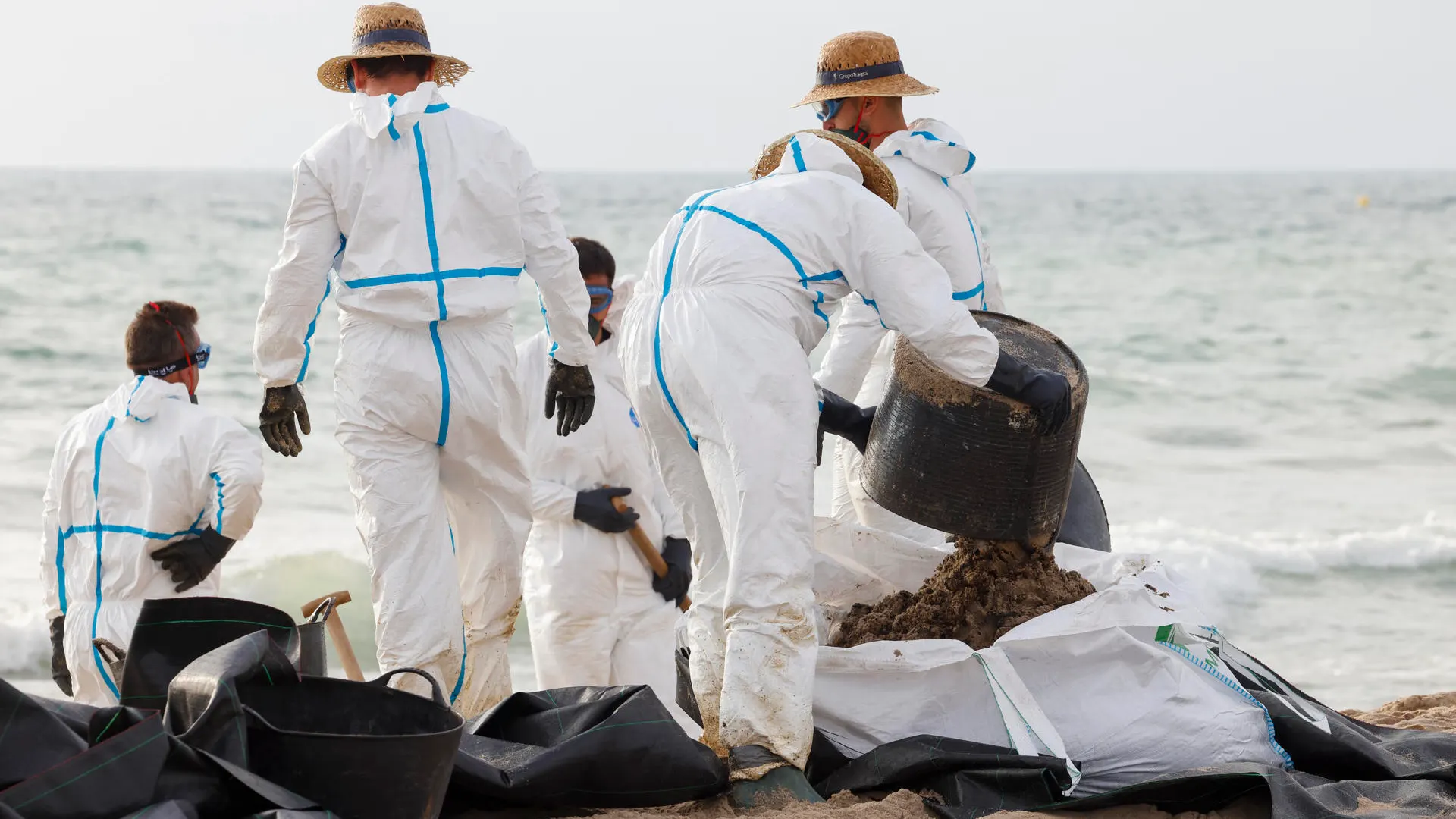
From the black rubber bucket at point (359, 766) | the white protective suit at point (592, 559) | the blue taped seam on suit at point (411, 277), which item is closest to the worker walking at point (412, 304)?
the blue taped seam on suit at point (411, 277)

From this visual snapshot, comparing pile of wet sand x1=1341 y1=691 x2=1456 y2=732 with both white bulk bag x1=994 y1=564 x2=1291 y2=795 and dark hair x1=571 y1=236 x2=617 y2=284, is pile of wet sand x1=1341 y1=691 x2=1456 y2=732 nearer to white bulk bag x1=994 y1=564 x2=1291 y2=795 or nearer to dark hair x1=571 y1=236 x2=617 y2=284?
white bulk bag x1=994 y1=564 x2=1291 y2=795

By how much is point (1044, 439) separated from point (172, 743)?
7.34 ft

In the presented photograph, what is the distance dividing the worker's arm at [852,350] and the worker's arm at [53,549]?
101 inches

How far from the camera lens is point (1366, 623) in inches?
319

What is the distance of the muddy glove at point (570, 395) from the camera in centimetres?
455

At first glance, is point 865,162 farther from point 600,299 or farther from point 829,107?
point 600,299

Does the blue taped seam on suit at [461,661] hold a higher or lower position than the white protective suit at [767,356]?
lower

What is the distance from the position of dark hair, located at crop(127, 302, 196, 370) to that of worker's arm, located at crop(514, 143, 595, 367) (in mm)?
1150

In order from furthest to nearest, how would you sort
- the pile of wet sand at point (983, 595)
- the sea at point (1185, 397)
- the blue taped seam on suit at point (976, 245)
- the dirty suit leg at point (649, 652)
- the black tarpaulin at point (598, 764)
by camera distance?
the sea at point (1185, 397), the dirty suit leg at point (649, 652), the blue taped seam on suit at point (976, 245), the pile of wet sand at point (983, 595), the black tarpaulin at point (598, 764)

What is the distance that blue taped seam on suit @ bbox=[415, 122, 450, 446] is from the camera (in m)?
4.10

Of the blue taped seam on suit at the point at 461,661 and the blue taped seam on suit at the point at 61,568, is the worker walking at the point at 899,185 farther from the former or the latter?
the blue taped seam on suit at the point at 61,568

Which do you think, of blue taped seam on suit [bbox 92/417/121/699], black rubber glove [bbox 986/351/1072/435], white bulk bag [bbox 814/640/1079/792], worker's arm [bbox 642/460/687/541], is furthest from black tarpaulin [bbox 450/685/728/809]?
worker's arm [bbox 642/460/687/541]

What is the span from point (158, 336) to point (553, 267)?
1336 mm

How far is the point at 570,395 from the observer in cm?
457
